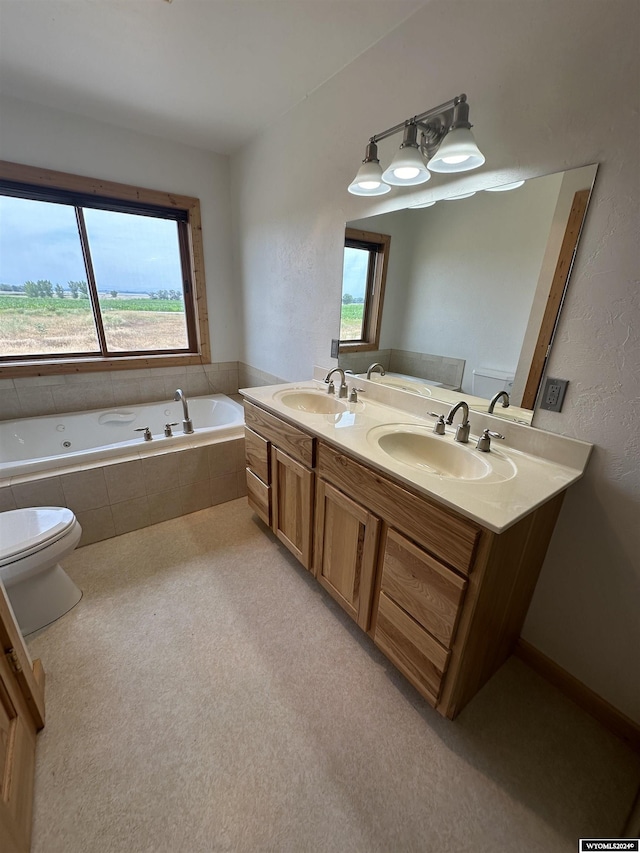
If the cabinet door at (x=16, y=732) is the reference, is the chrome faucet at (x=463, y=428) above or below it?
above

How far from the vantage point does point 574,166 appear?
1021 mm

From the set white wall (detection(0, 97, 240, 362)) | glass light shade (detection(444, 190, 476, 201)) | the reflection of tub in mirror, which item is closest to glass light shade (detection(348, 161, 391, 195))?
glass light shade (detection(444, 190, 476, 201))

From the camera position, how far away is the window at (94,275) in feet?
7.52

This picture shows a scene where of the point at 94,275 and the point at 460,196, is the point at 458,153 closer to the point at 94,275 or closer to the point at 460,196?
the point at 460,196

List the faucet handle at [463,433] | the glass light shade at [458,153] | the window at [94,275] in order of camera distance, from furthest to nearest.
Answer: the window at [94,275] → the faucet handle at [463,433] → the glass light shade at [458,153]

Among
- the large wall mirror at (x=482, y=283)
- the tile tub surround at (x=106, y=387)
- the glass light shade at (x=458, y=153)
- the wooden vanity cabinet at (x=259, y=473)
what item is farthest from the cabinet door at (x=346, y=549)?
the tile tub surround at (x=106, y=387)

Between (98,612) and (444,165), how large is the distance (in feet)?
7.78

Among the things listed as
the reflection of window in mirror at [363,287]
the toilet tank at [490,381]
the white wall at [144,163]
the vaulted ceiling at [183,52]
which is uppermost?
the vaulted ceiling at [183,52]

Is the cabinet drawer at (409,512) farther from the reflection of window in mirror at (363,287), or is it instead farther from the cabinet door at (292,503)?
the reflection of window in mirror at (363,287)

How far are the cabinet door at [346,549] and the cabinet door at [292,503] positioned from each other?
0.07 metres

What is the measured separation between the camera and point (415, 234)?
4.99 feet

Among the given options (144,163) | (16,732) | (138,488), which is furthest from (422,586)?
(144,163)

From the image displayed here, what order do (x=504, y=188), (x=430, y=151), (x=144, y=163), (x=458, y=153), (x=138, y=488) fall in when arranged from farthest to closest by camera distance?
1. (x=144, y=163)
2. (x=138, y=488)
3. (x=430, y=151)
4. (x=504, y=188)
5. (x=458, y=153)

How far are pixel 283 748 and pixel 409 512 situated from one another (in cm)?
90
